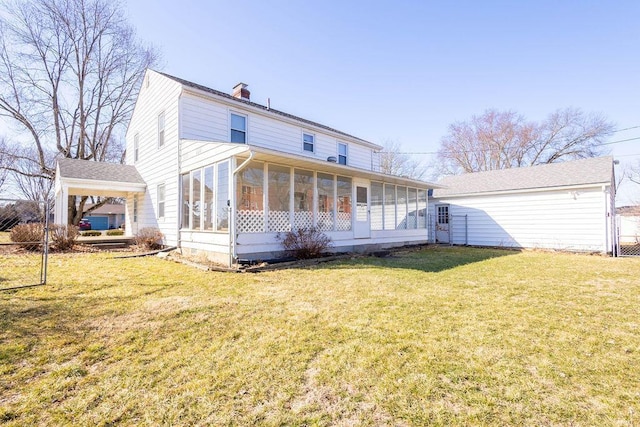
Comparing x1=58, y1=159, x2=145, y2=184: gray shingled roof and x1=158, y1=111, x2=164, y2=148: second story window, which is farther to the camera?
x1=58, y1=159, x2=145, y2=184: gray shingled roof

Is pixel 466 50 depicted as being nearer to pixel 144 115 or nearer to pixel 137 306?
pixel 144 115

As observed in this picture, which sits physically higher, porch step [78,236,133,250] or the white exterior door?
the white exterior door

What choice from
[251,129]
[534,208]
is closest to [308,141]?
[251,129]

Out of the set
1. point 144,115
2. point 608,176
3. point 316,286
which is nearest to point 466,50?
point 608,176

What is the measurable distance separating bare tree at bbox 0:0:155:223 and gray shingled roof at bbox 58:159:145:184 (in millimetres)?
6546

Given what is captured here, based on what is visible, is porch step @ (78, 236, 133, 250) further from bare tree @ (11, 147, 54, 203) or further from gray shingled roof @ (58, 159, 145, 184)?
bare tree @ (11, 147, 54, 203)

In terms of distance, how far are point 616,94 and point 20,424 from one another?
27.5 m

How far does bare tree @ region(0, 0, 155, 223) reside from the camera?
1716 centimetres

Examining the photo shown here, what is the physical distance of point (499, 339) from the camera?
10.5ft

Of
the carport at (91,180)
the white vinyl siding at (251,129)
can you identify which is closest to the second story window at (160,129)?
the white vinyl siding at (251,129)

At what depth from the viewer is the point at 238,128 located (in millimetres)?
11281

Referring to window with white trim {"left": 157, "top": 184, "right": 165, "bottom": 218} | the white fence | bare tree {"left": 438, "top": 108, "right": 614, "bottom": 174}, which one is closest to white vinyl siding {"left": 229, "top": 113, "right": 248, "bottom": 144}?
window with white trim {"left": 157, "top": 184, "right": 165, "bottom": 218}

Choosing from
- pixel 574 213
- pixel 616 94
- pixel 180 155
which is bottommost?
pixel 574 213

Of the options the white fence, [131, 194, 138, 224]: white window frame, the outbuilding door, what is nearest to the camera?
the white fence
